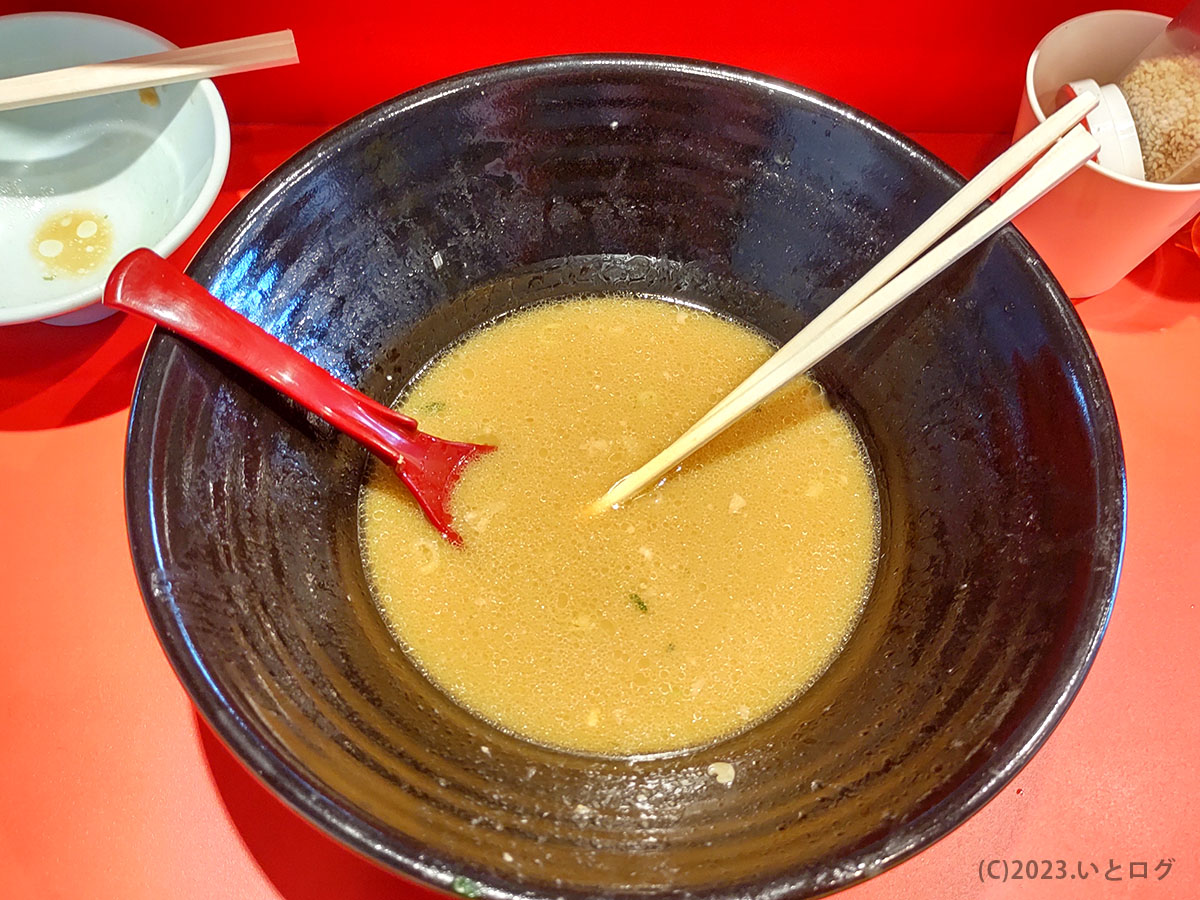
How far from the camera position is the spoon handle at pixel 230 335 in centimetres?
98

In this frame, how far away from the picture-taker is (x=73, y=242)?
1.46 m

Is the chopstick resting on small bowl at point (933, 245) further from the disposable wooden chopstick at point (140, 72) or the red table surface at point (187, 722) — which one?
the disposable wooden chopstick at point (140, 72)

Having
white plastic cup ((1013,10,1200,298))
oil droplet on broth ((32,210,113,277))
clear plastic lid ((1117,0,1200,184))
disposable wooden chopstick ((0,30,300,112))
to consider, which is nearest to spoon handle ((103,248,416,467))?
disposable wooden chopstick ((0,30,300,112))

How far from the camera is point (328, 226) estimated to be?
1.17m

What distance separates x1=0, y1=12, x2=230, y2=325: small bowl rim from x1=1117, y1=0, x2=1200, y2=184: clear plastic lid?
4.30ft

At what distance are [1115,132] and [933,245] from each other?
0.41 meters

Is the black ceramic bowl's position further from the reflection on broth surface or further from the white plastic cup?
the white plastic cup

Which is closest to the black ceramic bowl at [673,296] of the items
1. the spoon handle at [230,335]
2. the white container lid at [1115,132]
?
the spoon handle at [230,335]

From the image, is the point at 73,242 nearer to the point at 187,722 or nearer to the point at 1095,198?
the point at 187,722

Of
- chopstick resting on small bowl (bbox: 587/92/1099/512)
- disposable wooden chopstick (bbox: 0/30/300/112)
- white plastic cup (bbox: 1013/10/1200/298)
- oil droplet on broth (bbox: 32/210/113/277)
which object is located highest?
disposable wooden chopstick (bbox: 0/30/300/112)

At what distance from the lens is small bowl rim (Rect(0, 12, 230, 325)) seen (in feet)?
3.94

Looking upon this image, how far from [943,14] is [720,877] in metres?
1.32

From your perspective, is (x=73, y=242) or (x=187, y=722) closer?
(x=187, y=722)

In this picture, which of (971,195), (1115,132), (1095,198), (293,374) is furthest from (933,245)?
(293,374)
